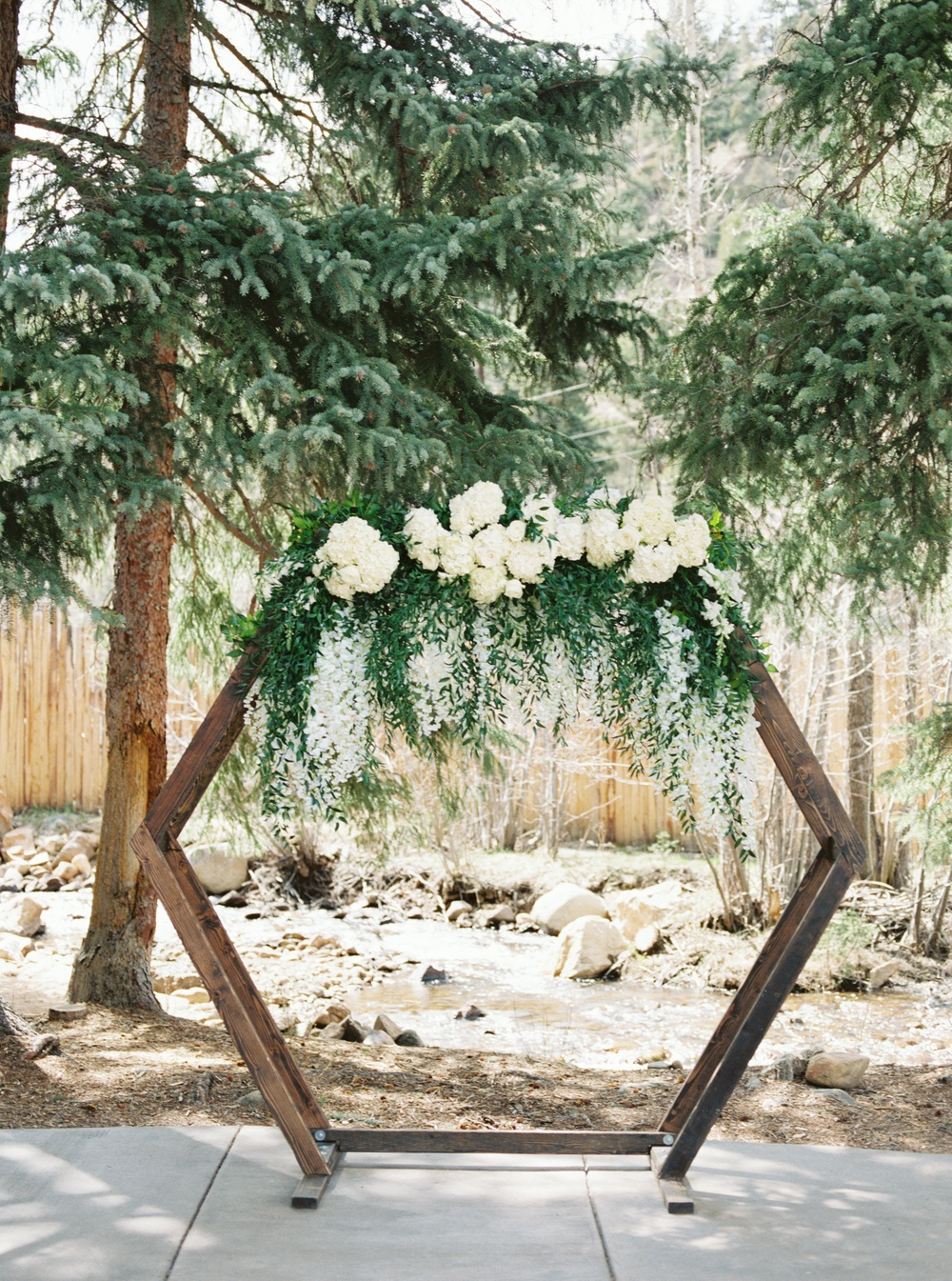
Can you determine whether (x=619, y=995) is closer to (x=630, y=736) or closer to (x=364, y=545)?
(x=630, y=736)

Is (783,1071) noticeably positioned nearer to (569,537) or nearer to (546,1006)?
(546,1006)

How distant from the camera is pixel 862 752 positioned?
9.52m

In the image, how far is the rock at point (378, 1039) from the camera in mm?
5898

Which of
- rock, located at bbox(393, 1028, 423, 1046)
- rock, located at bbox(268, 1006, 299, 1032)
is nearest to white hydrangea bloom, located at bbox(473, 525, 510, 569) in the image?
rock, located at bbox(268, 1006, 299, 1032)

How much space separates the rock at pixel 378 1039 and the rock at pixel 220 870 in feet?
13.8

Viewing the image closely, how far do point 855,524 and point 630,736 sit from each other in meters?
1.98

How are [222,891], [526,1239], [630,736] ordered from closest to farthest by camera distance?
[526,1239]
[630,736]
[222,891]

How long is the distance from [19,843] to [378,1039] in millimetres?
6079

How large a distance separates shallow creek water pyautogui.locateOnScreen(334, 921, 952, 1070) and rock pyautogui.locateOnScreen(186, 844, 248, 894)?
2032mm

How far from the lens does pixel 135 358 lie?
4512mm

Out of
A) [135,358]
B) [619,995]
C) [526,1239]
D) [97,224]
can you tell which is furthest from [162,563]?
[619,995]

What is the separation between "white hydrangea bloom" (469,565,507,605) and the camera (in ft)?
10.8

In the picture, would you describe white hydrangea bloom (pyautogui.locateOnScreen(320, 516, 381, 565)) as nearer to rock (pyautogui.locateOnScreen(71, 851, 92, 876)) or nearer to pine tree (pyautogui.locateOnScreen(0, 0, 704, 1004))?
pine tree (pyautogui.locateOnScreen(0, 0, 704, 1004))

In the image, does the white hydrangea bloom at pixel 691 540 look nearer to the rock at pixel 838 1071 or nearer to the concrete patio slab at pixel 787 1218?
the concrete patio slab at pixel 787 1218
